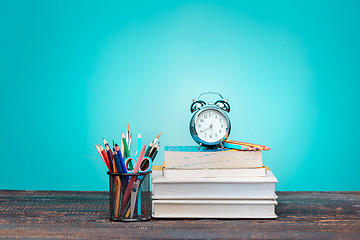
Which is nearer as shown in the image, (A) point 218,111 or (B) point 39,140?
(A) point 218,111

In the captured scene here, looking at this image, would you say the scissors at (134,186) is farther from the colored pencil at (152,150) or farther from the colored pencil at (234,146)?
the colored pencil at (234,146)

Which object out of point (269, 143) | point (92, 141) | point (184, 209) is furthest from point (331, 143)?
point (92, 141)

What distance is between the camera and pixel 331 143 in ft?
5.92

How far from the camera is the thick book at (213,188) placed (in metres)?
1.17

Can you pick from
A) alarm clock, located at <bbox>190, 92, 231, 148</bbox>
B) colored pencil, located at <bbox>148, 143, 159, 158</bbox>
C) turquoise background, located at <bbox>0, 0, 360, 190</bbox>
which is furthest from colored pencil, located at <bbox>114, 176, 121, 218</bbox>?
turquoise background, located at <bbox>0, 0, 360, 190</bbox>

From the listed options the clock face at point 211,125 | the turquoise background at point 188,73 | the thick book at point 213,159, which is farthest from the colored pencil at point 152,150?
the turquoise background at point 188,73

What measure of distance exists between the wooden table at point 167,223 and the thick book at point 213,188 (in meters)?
0.07

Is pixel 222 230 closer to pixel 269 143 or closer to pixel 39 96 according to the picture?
pixel 269 143

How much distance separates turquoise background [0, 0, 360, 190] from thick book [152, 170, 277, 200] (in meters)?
0.61

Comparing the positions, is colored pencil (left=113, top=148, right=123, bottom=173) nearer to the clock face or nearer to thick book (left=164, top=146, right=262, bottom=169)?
thick book (left=164, top=146, right=262, bottom=169)

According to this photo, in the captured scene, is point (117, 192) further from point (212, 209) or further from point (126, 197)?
point (212, 209)

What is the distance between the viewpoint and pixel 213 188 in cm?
117

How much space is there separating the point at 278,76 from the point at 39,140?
3.51 feet

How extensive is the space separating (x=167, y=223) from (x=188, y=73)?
A: 2.70 ft
